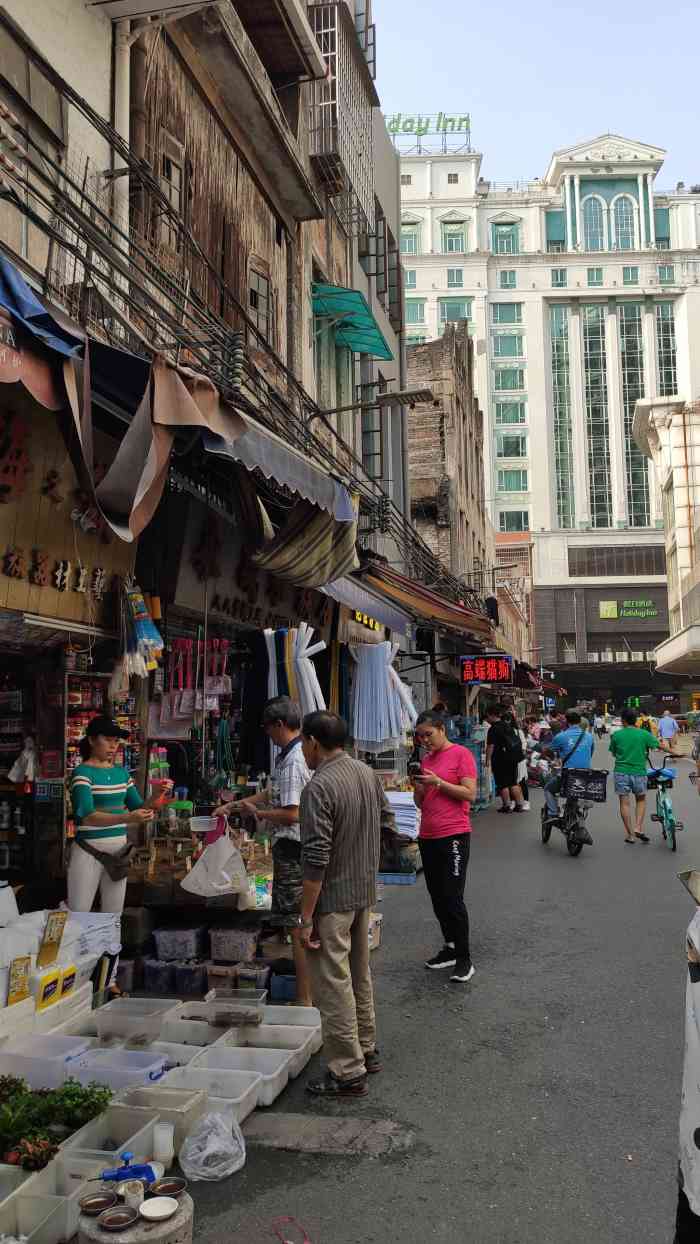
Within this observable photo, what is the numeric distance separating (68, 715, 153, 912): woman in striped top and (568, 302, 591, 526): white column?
255 ft

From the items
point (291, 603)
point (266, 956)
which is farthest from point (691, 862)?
point (266, 956)

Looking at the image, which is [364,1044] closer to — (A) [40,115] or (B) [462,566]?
(A) [40,115]

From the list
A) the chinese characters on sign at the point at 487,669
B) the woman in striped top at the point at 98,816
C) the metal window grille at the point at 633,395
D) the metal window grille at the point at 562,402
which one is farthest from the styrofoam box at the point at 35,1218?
the metal window grille at the point at 633,395

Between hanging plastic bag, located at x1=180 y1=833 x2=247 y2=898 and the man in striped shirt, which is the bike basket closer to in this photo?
hanging plastic bag, located at x1=180 y1=833 x2=247 y2=898

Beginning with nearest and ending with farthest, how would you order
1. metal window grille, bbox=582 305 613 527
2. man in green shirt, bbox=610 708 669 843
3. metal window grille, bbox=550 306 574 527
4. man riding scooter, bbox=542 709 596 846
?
man in green shirt, bbox=610 708 669 843
man riding scooter, bbox=542 709 596 846
metal window grille, bbox=582 305 613 527
metal window grille, bbox=550 306 574 527

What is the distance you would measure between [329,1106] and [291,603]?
6548 mm

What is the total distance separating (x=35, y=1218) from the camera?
3.38 m

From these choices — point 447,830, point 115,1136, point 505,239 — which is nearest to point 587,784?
point 447,830

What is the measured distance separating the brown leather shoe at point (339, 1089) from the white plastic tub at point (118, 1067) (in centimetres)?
82

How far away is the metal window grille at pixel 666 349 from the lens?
8419 cm

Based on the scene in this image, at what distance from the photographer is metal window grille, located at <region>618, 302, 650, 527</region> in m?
81.3

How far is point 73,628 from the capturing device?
21.0 ft

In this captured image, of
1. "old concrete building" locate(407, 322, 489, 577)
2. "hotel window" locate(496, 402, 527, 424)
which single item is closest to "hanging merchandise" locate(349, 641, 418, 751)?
"old concrete building" locate(407, 322, 489, 577)

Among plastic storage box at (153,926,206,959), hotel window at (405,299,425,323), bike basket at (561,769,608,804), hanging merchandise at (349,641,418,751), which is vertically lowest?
plastic storage box at (153,926,206,959)
